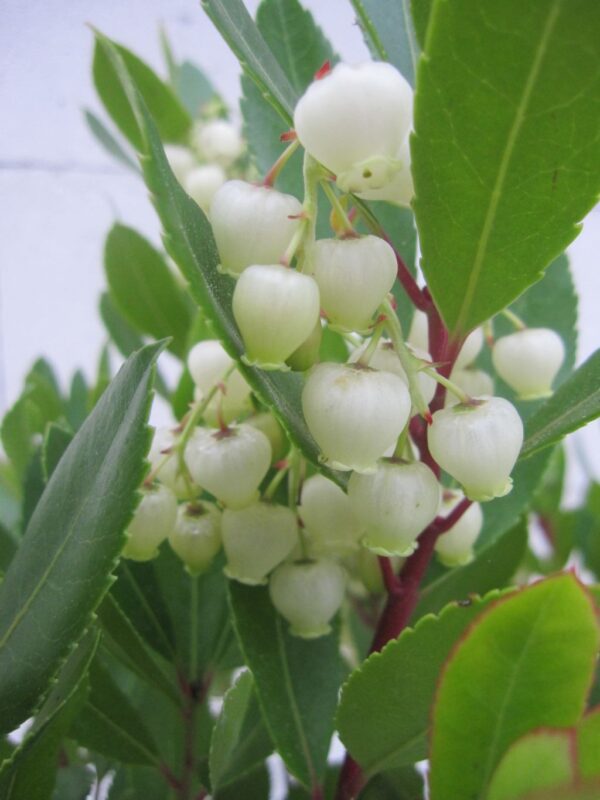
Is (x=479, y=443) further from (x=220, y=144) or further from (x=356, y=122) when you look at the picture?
(x=220, y=144)

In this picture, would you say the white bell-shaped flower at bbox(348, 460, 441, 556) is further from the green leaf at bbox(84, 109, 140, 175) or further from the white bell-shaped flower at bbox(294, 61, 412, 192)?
the green leaf at bbox(84, 109, 140, 175)

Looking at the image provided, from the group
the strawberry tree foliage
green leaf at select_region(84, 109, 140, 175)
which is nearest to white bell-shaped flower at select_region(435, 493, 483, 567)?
the strawberry tree foliage

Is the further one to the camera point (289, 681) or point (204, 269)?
point (289, 681)

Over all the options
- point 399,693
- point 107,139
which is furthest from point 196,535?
point 107,139

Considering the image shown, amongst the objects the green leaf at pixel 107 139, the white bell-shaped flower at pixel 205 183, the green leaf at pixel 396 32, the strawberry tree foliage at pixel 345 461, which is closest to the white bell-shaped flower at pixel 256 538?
the strawberry tree foliage at pixel 345 461

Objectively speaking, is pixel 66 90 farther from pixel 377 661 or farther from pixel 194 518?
pixel 377 661

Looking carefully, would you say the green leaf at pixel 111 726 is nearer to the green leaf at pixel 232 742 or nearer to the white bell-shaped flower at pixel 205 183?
the green leaf at pixel 232 742
